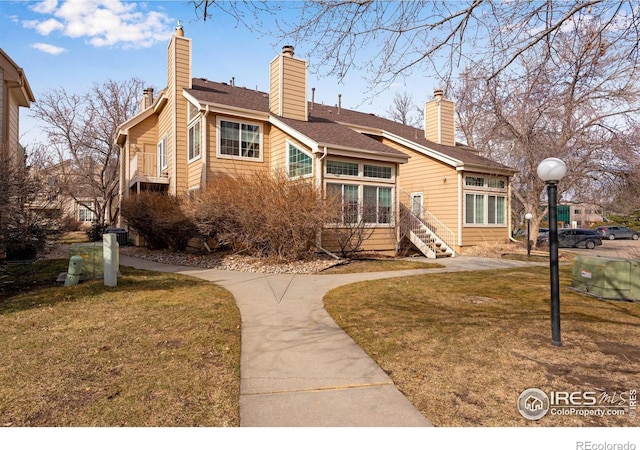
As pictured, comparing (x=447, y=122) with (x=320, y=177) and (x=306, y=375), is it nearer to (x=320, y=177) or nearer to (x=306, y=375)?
(x=320, y=177)

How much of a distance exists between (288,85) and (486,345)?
13887 millimetres

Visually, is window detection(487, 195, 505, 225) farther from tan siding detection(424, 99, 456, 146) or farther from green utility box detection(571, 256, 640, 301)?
green utility box detection(571, 256, 640, 301)

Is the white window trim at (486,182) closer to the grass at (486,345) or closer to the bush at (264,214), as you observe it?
the bush at (264,214)

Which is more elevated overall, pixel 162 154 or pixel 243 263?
pixel 162 154

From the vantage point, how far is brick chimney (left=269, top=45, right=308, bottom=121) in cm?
1550

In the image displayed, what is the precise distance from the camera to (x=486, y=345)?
14.3ft

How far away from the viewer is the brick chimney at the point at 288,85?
15500 mm

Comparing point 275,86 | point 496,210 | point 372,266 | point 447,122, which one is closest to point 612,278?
point 372,266

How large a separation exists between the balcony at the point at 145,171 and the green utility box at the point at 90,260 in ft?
27.8

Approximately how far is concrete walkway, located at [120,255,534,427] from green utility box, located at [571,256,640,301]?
5.76 metres

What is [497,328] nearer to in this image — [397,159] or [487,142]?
[397,159]

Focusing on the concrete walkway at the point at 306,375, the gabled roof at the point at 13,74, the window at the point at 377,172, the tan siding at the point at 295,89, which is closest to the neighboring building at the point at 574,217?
the window at the point at 377,172

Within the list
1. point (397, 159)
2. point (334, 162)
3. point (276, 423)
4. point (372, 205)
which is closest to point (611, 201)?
point (397, 159)

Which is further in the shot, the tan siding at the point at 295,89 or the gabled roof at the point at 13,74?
the tan siding at the point at 295,89
